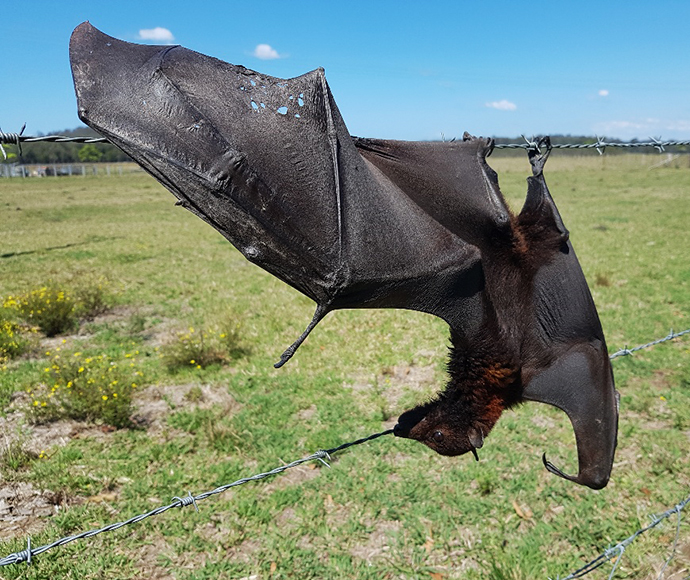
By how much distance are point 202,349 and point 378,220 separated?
5.64m

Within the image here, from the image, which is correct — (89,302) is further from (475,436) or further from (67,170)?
(67,170)

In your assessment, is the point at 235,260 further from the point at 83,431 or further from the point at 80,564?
the point at 80,564

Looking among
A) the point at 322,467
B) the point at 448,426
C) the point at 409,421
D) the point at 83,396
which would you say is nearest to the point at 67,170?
the point at 83,396

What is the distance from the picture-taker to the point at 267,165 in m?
1.11

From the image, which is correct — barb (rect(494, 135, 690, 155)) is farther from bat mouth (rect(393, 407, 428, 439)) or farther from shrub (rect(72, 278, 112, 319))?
shrub (rect(72, 278, 112, 319))

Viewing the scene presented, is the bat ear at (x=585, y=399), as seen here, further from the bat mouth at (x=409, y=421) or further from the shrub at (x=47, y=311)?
the shrub at (x=47, y=311)

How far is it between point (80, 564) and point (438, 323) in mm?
5534

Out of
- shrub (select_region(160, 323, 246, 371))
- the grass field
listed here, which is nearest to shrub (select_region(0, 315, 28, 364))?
the grass field

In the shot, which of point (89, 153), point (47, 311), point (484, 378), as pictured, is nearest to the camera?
point (484, 378)

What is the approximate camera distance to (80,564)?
11.2 ft

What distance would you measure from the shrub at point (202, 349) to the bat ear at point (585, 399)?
533 centimetres

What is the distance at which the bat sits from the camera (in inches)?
42.8

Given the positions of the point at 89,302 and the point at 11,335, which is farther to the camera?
the point at 89,302

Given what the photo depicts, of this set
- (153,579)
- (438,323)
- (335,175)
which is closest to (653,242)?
(438,323)
